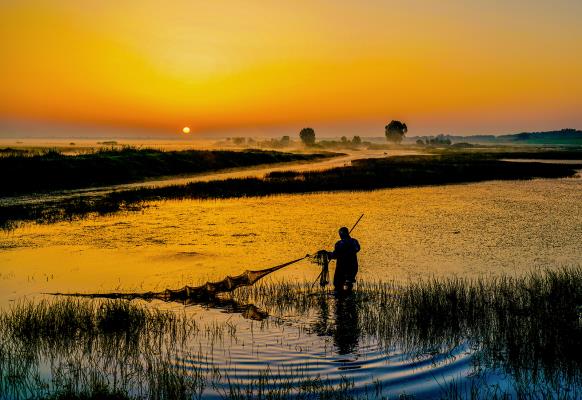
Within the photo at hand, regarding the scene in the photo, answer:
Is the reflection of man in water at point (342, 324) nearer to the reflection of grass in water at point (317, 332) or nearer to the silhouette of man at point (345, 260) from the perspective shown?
the reflection of grass in water at point (317, 332)

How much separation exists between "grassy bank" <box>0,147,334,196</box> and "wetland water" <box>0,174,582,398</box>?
1308cm

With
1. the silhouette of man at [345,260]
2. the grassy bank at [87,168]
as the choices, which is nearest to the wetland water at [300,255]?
the silhouette of man at [345,260]

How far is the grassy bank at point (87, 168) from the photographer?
1380 inches

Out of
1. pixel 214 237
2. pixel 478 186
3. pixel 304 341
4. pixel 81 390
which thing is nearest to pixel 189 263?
pixel 214 237

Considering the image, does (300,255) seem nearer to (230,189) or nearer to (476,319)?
(476,319)

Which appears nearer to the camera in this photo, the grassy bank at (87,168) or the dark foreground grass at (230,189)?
the dark foreground grass at (230,189)

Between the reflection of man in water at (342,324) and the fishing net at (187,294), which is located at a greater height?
the fishing net at (187,294)

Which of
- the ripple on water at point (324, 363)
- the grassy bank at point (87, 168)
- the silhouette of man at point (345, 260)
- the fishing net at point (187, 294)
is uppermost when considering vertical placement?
the grassy bank at point (87, 168)

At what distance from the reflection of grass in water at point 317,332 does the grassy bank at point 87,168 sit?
2639 centimetres

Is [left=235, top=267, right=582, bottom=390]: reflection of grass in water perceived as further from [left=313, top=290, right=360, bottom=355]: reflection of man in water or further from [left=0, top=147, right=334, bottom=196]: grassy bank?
[left=0, top=147, right=334, bottom=196]: grassy bank

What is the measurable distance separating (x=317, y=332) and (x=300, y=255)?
23.2ft

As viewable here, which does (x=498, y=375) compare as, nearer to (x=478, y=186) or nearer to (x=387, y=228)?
(x=387, y=228)

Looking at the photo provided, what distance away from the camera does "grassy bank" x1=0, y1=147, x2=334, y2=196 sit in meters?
35.1

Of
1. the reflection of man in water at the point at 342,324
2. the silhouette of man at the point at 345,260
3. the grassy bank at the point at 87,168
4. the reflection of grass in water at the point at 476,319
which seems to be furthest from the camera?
the grassy bank at the point at 87,168
